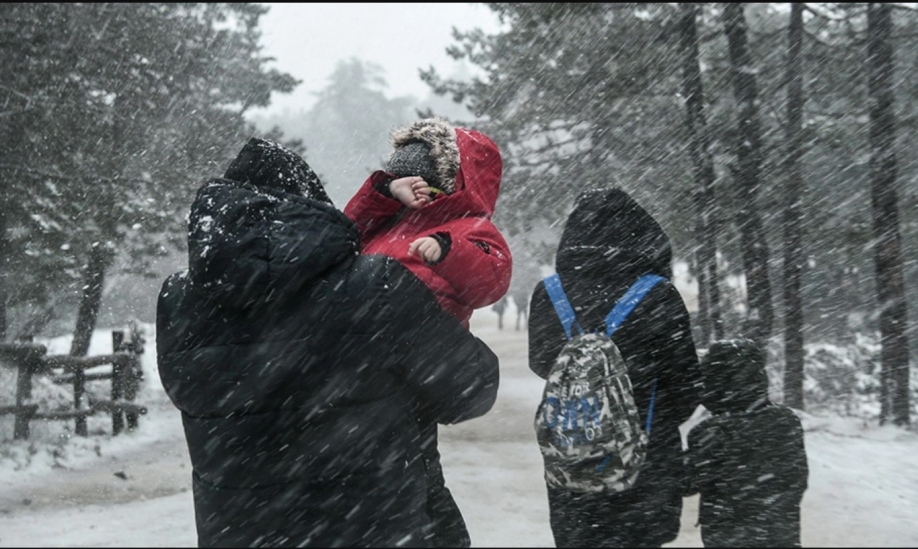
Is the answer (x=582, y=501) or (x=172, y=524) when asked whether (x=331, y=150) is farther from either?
(x=582, y=501)

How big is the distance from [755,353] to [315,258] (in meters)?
2.33

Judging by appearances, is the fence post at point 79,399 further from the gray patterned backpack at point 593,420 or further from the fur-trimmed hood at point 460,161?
the fur-trimmed hood at point 460,161

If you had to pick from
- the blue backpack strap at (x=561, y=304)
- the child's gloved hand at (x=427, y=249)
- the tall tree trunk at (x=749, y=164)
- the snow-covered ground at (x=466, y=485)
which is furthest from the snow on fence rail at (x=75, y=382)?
the child's gloved hand at (x=427, y=249)

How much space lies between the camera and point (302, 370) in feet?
5.89

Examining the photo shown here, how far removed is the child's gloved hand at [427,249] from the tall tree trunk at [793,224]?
408 inches

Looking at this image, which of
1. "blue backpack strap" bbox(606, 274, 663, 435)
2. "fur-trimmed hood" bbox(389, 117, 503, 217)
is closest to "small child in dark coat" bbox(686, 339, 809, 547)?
"blue backpack strap" bbox(606, 274, 663, 435)

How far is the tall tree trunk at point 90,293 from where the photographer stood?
11156mm

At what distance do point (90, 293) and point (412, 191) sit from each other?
11.6m

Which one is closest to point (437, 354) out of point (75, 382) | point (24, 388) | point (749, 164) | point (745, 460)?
point (745, 460)

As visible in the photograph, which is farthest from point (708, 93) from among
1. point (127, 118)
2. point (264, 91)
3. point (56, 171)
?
point (56, 171)

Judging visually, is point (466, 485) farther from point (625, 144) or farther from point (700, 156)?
point (625, 144)

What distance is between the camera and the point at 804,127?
1287cm

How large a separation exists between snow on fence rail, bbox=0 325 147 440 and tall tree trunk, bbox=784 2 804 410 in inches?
382

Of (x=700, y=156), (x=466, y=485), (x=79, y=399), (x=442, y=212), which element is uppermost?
(x=700, y=156)
